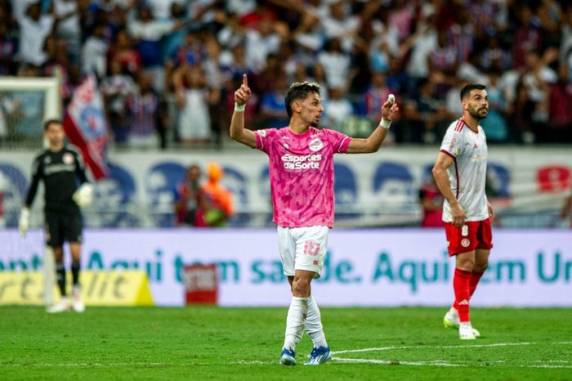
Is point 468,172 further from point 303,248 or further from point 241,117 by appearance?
point 241,117

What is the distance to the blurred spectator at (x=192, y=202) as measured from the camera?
23188 mm

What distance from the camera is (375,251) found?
23.0 metres

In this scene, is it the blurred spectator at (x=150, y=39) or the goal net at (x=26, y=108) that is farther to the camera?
the blurred spectator at (x=150, y=39)

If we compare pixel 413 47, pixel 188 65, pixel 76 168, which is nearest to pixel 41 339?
pixel 76 168

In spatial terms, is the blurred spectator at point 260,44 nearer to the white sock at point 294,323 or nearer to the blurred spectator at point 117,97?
the blurred spectator at point 117,97

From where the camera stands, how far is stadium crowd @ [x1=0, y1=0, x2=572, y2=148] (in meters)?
24.7

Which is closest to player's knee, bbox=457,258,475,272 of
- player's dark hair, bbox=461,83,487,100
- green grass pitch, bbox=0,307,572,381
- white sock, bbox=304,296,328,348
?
green grass pitch, bbox=0,307,572,381

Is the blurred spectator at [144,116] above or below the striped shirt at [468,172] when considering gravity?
above

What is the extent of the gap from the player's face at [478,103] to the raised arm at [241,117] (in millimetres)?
3666

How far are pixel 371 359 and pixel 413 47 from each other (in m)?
15.7

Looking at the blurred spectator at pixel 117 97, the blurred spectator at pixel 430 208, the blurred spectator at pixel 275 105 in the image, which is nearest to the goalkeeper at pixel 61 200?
the blurred spectator at pixel 117 97

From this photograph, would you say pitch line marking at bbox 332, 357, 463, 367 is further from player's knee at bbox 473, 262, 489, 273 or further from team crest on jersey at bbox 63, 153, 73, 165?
team crest on jersey at bbox 63, 153, 73, 165

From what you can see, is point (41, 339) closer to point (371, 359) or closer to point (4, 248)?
point (371, 359)

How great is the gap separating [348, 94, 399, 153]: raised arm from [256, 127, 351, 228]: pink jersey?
21cm
